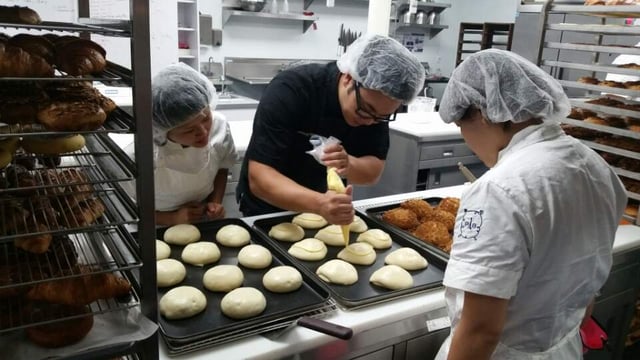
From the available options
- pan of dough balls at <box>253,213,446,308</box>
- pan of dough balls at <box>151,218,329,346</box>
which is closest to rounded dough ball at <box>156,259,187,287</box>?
pan of dough balls at <box>151,218,329,346</box>

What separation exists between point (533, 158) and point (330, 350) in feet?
2.08

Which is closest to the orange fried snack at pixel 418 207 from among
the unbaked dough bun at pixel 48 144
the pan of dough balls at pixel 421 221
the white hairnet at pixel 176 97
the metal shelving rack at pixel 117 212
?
the pan of dough balls at pixel 421 221

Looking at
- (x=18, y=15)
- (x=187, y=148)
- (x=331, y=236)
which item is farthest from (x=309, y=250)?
(x=18, y=15)

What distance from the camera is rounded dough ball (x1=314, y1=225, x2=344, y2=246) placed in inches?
61.2

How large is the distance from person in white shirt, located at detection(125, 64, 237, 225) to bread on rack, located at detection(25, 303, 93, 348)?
707 mm

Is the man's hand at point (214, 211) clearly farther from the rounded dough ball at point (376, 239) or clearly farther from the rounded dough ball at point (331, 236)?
the rounded dough ball at point (376, 239)

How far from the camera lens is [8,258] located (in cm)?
90

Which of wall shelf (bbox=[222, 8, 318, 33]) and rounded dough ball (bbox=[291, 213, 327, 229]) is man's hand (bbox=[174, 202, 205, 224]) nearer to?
rounded dough ball (bbox=[291, 213, 327, 229])

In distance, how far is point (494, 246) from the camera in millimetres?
912

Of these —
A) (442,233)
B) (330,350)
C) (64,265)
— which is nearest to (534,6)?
(442,233)

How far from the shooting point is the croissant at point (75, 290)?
832 millimetres

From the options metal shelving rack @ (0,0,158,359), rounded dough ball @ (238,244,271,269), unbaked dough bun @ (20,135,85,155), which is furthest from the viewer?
rounded dough ball @ (238,244,271,269)

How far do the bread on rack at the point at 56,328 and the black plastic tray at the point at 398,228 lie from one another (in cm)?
102

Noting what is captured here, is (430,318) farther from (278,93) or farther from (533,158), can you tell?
(278,93)
